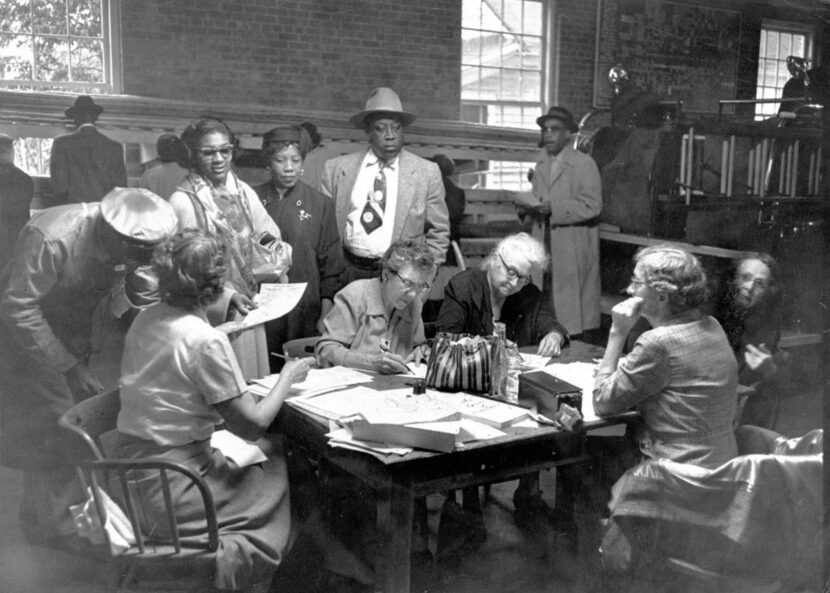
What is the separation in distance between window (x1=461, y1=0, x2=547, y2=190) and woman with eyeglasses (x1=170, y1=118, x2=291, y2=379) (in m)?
0.70

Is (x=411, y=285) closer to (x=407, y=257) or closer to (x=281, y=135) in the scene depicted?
(x=407, y=257)

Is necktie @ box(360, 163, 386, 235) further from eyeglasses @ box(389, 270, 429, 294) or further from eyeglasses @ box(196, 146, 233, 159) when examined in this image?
eyeglasses @ box(196, 146, 233, 159)

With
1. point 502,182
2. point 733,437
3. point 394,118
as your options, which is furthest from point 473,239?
point 733,437

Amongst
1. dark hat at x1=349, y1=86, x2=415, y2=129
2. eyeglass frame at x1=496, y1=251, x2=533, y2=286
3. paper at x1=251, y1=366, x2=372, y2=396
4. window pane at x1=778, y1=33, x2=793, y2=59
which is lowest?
paper at x1=251, y1=366, x2=372, y2=396

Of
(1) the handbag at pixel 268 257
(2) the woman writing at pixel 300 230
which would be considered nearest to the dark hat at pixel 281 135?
(2) the woman writing at pixel 300 230

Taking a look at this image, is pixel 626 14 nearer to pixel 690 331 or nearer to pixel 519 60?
pixel 519 60

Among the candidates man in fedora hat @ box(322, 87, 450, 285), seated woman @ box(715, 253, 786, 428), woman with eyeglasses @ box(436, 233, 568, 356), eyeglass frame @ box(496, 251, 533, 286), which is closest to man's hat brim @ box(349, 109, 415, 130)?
man in fedora hat @ box(322, 87, 450, 285)

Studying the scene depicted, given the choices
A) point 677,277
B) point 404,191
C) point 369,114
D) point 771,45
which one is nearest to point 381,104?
point 369,114

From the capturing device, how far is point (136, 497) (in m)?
2.16

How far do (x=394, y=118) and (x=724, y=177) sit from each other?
4.47ft

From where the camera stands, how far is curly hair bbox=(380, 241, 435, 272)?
9.54ft

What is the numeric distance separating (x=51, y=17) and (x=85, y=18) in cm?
8

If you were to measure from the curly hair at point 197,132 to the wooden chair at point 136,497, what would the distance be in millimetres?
638

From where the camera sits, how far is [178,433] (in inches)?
86.7
